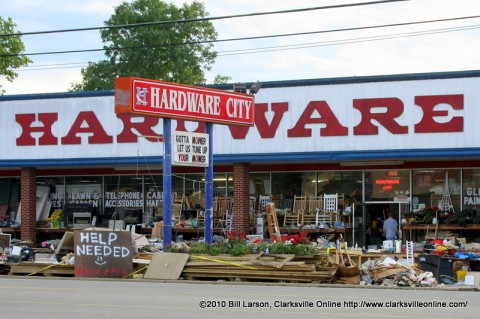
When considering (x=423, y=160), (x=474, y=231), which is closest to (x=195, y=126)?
(x=423, y=160)

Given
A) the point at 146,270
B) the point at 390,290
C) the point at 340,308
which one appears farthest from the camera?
the point at 146,270

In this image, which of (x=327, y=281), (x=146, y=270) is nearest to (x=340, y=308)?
(x=327, y=281)

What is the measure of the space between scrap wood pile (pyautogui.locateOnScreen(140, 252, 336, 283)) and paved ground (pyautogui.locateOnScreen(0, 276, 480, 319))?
2.89 feet

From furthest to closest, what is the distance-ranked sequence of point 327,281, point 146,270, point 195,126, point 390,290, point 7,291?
point 195,126
point 146,270
point 327,281
point 390,290
point 7,291

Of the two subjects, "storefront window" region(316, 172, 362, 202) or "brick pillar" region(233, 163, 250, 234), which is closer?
"brick pillar" region(233, 163, 250, 234)

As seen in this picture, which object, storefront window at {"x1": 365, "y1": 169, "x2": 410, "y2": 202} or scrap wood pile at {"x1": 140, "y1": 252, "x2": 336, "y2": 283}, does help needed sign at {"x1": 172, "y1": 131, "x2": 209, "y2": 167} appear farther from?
storefront window at {"x1": 365, "y1": 169, "x2": 410, "y2": 202}

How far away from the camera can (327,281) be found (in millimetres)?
24594

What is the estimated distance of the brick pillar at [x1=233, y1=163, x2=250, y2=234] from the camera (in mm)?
34938

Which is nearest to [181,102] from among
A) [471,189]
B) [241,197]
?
[241,197]

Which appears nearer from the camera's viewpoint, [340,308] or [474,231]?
[340,308]

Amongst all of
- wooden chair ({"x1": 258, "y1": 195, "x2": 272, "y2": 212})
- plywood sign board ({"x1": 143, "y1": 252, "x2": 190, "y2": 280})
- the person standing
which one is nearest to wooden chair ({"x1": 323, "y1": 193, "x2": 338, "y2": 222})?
the person standing

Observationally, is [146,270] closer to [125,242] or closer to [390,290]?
[125,242]

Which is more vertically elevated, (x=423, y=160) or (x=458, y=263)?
(x=423, y=160)

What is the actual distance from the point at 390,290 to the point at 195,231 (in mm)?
14430
